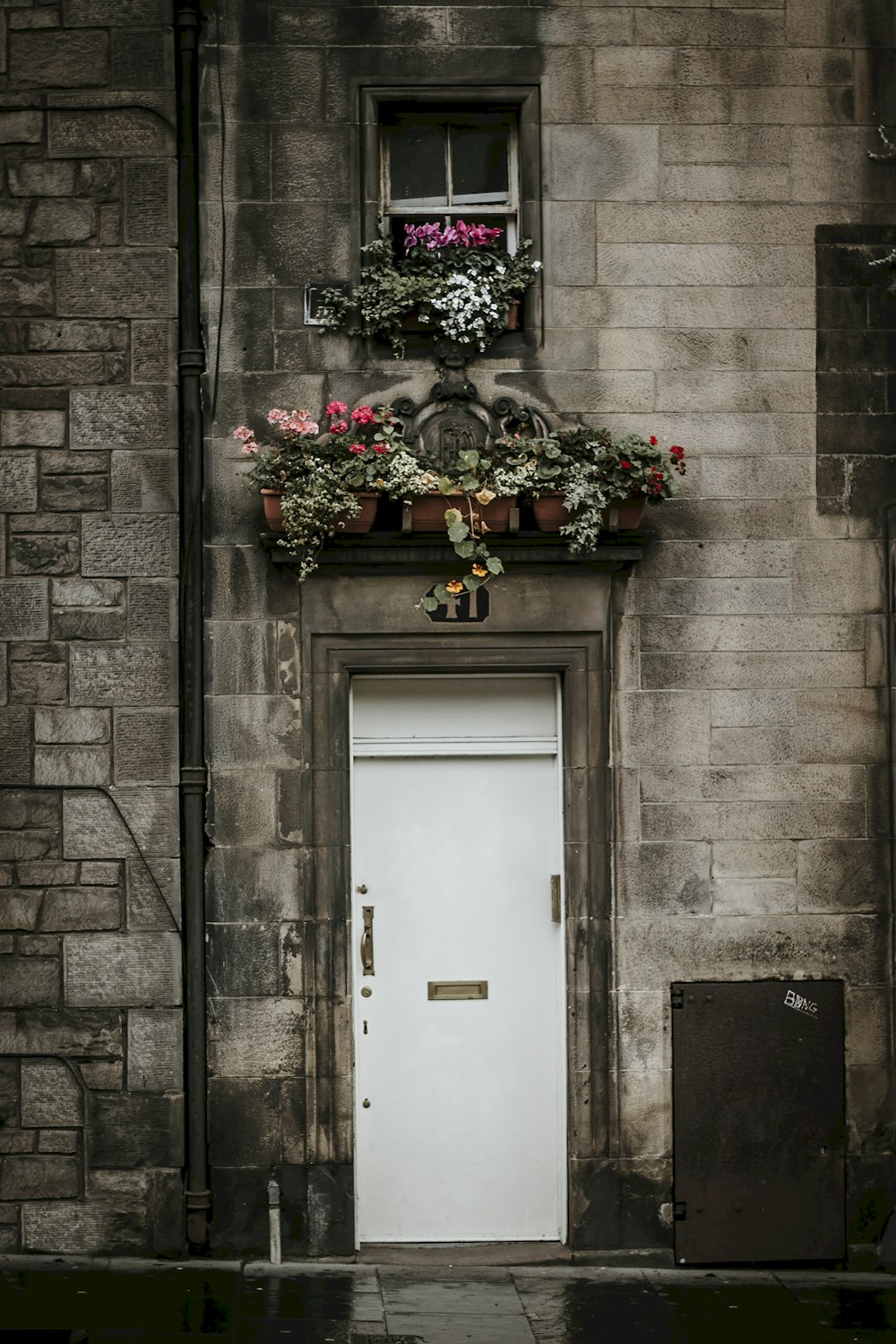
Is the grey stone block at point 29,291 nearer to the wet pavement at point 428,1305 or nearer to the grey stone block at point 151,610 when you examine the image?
the grey stone block at point 151,610

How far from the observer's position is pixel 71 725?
7699 mm

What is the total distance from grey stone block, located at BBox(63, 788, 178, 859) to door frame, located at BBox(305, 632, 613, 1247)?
687 millimetres

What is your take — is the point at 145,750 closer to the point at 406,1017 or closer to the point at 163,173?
the point at 406,1017

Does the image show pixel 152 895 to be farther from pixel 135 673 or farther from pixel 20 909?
pixel 135 673

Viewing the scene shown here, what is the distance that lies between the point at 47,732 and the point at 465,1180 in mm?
3210

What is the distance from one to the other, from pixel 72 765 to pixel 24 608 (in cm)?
84

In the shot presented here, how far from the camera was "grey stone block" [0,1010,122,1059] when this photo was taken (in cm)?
766

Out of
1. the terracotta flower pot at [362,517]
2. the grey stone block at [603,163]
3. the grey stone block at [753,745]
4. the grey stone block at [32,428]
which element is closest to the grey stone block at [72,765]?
the grey stone block at [32,428]

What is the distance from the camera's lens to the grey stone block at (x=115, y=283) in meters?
7.74

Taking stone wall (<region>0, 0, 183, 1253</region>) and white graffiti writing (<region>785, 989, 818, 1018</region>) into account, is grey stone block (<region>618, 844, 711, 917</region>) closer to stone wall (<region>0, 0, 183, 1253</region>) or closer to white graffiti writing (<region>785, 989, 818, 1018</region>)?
white graffiti writing (<region>785, 989, 818, 1018</region>)

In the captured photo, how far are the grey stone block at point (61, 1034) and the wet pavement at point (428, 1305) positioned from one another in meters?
1.03

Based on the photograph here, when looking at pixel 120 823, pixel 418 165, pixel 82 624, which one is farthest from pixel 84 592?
pixel 418 165

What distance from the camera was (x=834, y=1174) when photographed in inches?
308

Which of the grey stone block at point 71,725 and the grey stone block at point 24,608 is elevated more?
the grey stone block at point 24,608
